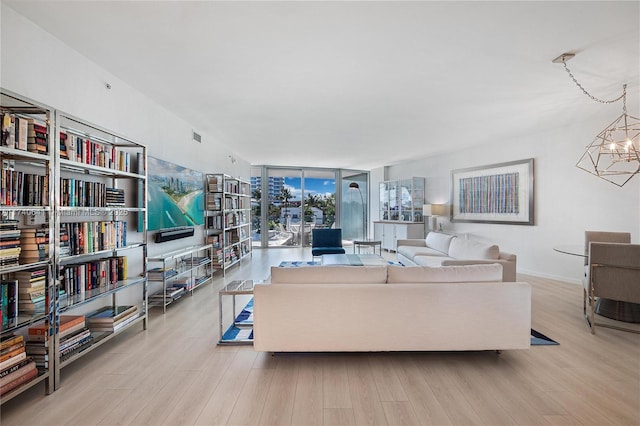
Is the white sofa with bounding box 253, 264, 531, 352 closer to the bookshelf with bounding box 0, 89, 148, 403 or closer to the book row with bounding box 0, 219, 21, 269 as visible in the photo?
the bookshelf with bounding box 0, 89, 148, 403

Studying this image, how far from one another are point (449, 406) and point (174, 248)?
382 centimetres

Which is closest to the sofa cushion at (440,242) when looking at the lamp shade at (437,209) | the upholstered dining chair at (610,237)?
the lamp shade at (437,209)

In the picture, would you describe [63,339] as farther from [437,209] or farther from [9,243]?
[437,209]

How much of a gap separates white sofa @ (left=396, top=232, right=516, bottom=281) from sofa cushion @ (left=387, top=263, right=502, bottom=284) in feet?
3.19

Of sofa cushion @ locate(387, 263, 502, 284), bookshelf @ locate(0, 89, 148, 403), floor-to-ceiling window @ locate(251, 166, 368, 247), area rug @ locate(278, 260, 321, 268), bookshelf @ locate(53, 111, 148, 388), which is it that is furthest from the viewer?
floor-to-ceiling window @ locate(251, 166, 368, 247)

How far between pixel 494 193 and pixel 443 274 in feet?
14.8

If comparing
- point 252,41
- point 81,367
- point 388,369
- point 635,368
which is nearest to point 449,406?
point 388,369

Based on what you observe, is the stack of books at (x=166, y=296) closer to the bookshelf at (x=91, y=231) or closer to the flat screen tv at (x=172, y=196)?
the bookshelf at (x=91, y=231)

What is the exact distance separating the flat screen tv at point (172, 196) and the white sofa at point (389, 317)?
84.1 inches

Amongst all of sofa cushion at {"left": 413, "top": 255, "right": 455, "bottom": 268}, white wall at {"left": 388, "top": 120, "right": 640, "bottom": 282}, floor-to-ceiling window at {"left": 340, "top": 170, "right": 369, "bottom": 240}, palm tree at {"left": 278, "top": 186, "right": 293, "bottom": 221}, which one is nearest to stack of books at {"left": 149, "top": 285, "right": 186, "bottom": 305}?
sofa cushion at {"left": 413, "top": 255, "right": 455, "bottom": 268}

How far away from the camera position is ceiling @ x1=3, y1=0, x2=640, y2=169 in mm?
2066

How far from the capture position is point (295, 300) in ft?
7.81

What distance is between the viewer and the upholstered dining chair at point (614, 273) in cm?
293

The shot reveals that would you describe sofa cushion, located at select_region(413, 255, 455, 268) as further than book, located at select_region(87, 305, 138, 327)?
Yes
